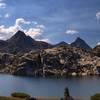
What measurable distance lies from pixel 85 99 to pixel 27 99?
3470 cm

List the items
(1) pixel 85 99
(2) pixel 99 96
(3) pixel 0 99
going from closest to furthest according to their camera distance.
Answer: (3) pixel 0 99 < (2) pixel 99 96 < (1) pixel 85 99

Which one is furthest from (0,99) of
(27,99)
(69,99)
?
(69,99)

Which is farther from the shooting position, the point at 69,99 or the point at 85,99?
the point at 85,99

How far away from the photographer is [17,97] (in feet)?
333

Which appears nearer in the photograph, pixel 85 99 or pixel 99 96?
pixel 99 96

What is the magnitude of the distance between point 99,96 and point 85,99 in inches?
880

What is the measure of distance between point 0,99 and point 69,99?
62.8 ft

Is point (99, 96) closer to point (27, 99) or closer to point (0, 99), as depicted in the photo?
point (27, 99)

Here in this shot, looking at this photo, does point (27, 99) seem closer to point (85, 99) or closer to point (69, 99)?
point (69, 99)

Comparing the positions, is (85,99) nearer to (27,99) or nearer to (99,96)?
(99,96)

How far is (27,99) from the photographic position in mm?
91812

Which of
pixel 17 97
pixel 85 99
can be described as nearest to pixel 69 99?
pixel 17 97

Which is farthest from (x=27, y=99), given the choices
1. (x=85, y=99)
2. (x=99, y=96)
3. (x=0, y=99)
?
(x=85, y=99)

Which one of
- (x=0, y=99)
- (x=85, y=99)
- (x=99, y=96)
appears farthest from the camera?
(x=85, y=99)
